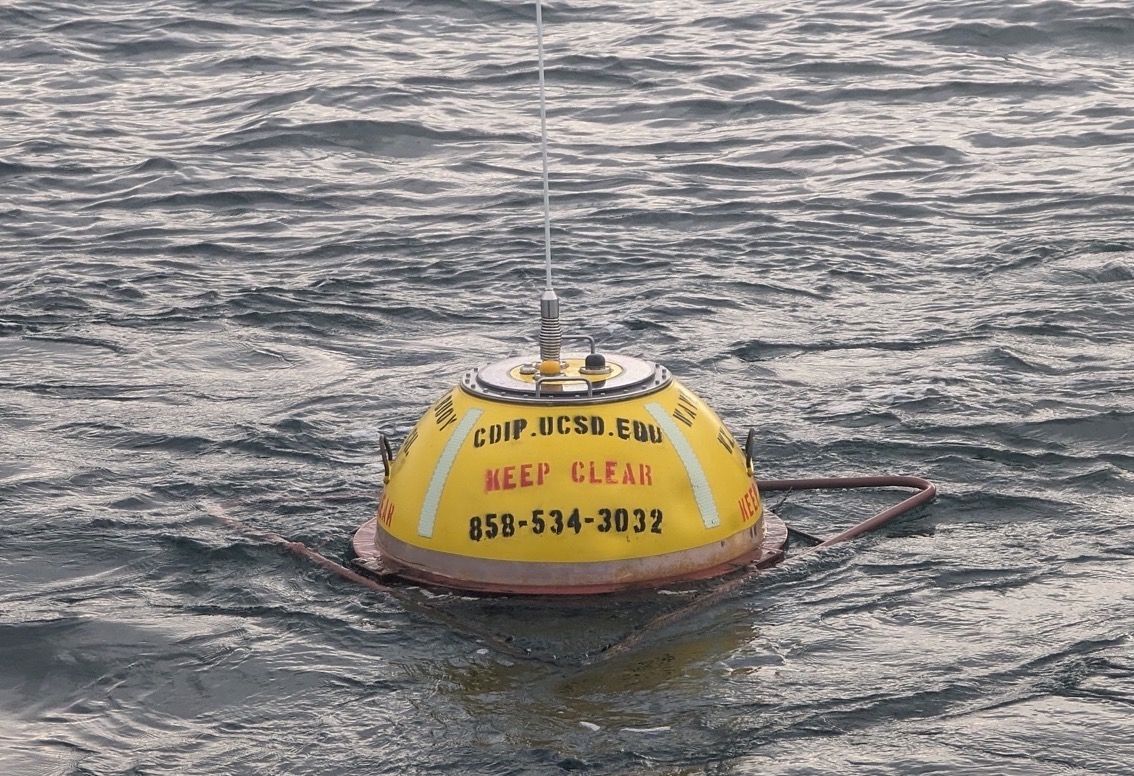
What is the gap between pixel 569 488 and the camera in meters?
7.73

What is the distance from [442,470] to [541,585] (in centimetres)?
67

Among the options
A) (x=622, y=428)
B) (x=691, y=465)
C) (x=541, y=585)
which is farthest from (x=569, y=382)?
(x=541, y=585)

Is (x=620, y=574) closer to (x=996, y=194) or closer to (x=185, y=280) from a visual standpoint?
(x=185, y=280)

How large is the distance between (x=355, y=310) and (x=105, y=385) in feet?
7.39

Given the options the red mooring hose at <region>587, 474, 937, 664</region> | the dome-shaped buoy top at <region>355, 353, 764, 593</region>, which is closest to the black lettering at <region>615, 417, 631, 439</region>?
the dome-shaped buoy top at <region>355, 353, 764, 593</region>

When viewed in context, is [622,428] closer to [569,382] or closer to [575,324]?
[569,382]

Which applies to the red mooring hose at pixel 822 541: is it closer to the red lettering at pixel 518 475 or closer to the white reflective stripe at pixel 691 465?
the white reflective stripe at pixel 691 465

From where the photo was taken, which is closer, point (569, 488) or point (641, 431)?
point (569, 488)

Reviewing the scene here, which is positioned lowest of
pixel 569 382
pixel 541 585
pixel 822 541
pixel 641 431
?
pixel 822 541

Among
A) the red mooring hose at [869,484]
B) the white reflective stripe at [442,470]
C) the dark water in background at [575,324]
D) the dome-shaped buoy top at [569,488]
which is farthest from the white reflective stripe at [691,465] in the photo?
the red mooring hose at [869,484]

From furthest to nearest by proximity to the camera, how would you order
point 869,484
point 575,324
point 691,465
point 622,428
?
point 575,324 → point 869,484 → point 691,465 → point 622,428

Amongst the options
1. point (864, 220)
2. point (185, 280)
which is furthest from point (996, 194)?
point (185, 280)

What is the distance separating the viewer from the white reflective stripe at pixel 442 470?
314 inches

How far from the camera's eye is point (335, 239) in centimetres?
1562
